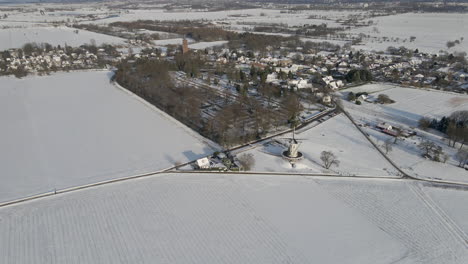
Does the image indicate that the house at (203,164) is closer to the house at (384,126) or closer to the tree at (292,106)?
the tree at (292,106)

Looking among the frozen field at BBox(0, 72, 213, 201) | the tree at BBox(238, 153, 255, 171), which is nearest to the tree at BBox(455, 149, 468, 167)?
the tree at BBox(238, 153, 255, 171)

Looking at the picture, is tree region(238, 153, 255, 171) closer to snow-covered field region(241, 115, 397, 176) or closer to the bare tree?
snow-covered field region(241, 115, 397, 176)

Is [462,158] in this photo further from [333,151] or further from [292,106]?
[292,106]

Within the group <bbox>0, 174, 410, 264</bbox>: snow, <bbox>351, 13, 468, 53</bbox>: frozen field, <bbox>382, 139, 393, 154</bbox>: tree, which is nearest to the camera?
<bbox>0, 174, 410, 264</bbox>: snow

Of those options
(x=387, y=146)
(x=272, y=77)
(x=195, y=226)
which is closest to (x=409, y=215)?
(x=387, y=146)

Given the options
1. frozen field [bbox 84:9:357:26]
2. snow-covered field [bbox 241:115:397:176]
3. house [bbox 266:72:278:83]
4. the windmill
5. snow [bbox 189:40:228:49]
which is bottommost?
snow-covered field [bbox 241:115:397:176]

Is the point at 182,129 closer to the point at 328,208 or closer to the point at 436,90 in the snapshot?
the point at 328,208

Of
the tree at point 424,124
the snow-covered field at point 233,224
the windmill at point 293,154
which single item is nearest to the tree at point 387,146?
the snow-covered field at point 233,224
